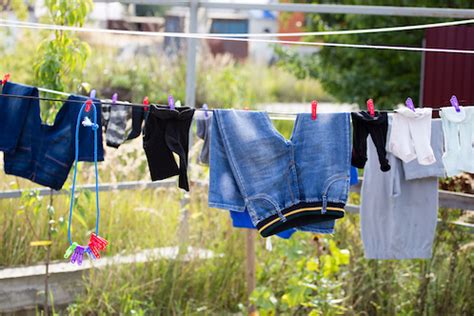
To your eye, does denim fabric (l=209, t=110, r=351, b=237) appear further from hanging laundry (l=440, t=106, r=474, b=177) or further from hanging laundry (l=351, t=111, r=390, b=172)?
hanging laundry (l=440, t=106, r=474, b=177)

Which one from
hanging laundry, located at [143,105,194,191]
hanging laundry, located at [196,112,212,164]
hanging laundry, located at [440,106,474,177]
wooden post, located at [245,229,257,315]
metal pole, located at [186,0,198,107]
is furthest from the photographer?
metal pole, located at [186,0,198,107]

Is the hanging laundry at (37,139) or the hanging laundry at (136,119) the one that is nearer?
the hanging laundry at (136,119)

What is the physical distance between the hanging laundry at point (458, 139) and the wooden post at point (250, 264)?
1.47 metres

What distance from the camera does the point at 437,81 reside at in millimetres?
6504

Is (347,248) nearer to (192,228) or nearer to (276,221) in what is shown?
(192,228)

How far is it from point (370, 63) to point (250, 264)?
4331 millimetres

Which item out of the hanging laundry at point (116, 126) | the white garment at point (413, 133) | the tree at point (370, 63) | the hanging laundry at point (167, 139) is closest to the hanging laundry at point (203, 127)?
the hanging laundry at point (116, 126)

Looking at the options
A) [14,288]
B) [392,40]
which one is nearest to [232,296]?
[14,288]

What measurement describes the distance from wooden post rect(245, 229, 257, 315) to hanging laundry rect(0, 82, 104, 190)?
124 cm

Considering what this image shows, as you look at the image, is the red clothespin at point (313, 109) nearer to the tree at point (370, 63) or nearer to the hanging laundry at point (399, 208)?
the hanging laundry at point (399, 208)

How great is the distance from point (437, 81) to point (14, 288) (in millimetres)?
3387

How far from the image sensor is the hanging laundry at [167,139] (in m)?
4.19

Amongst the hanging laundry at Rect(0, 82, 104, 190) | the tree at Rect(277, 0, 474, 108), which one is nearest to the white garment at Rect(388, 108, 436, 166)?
the hanging laundry at Rect(0, 82, 104, 190)

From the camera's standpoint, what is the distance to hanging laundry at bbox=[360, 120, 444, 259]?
16.0 ft
